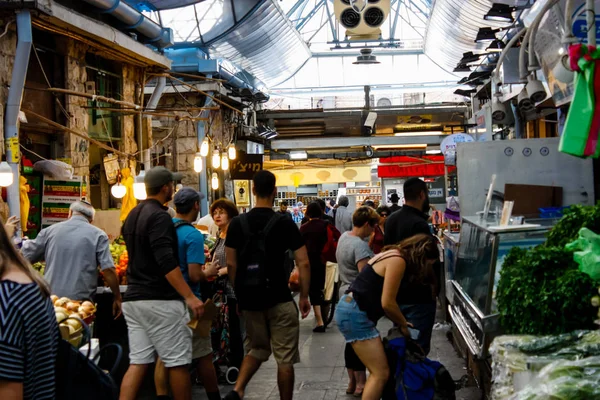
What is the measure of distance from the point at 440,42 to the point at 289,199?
19744mm

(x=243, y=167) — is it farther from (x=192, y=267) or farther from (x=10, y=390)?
(x=10, y=390)

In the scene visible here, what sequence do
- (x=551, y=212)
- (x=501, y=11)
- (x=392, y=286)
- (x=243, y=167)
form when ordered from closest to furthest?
(x=392, y=286) < (x=551, y=212) < (x=501, y=11) < (x=243, y=167)

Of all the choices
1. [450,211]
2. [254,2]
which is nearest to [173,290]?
[450,211]

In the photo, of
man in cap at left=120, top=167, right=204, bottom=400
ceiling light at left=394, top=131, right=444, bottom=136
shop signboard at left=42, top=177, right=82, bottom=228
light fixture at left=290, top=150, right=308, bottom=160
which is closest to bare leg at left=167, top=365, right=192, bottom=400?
man in cap at left=120, top=167, right=204, bottom=400

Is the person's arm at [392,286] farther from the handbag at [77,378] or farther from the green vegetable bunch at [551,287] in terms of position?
the handbag at [77,378]

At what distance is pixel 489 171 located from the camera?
939 centimetres

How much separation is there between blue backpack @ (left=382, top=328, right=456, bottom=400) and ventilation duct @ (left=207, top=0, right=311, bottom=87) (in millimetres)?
11090

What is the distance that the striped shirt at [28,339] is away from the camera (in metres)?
2.63

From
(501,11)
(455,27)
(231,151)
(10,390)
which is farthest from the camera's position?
(231,151)

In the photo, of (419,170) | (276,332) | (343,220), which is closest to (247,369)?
(276,332)

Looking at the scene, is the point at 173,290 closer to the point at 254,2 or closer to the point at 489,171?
the point at 489,171

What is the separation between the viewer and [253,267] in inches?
231

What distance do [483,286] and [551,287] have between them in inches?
57.7

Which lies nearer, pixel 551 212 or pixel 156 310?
pixel 156 310
